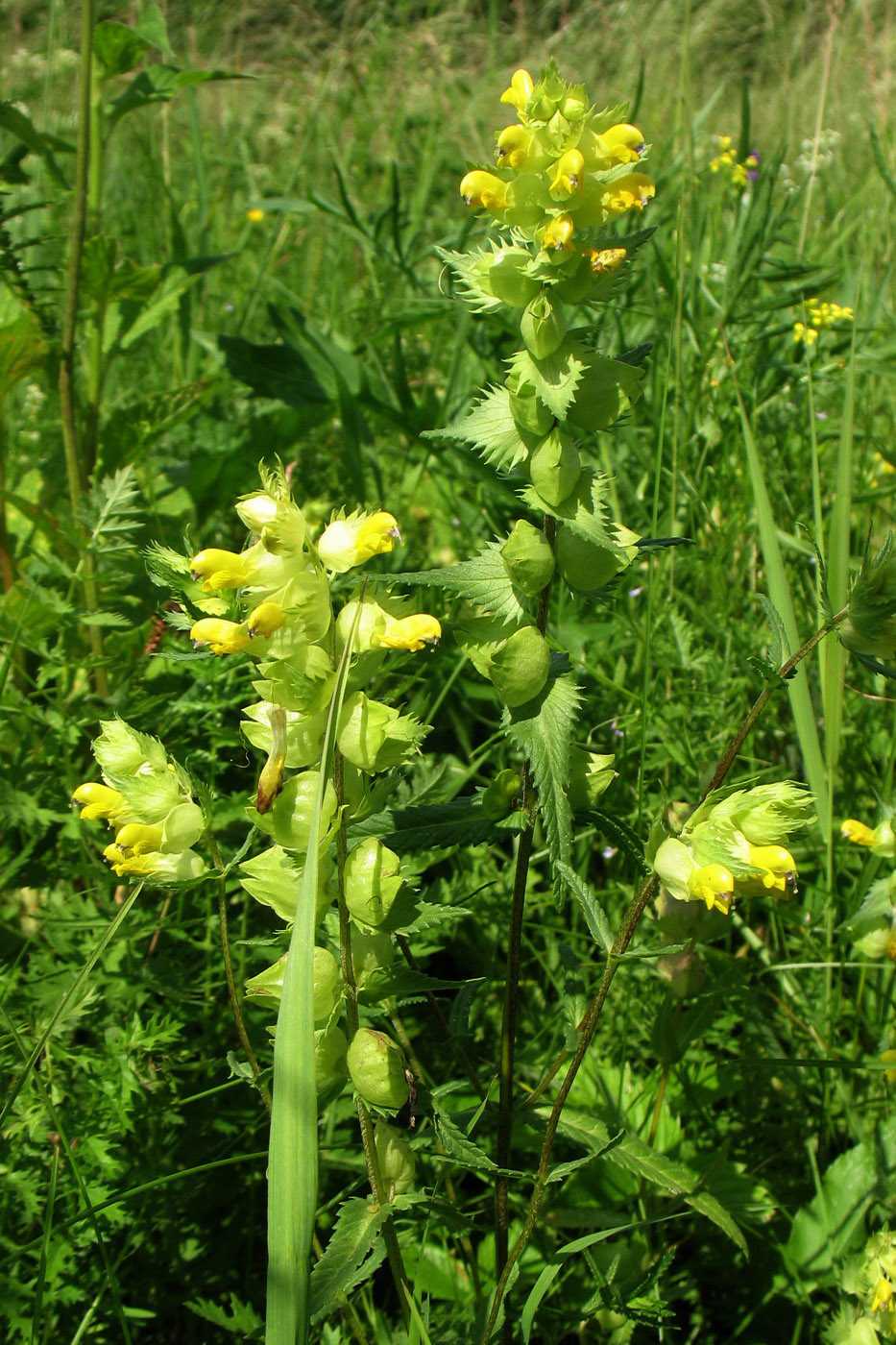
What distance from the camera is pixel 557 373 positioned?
0.92 metres

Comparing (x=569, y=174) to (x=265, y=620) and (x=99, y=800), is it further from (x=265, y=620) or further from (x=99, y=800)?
(x=99, y=800)

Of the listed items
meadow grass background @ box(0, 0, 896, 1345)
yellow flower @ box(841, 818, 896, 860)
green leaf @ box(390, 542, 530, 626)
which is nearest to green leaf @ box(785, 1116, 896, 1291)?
meadow grass background @ box(0, 0, 896, 1345)

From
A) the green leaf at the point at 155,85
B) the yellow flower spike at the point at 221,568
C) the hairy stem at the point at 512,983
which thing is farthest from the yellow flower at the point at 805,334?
the yellow flower spike at the point at 221,568

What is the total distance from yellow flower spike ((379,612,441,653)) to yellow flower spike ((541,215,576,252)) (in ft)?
1.06

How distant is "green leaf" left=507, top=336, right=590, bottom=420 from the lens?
890 mm

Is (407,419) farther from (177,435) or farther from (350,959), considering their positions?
(350,959)

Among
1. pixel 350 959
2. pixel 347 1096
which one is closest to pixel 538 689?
pixel 350 959

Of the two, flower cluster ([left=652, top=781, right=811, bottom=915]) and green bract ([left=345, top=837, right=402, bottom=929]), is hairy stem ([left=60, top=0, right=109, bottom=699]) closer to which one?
green bract ([left=345, top=837, right=402, bottom=929])

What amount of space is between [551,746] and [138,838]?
373 millimetres

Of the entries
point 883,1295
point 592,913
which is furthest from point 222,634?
point 883,1295

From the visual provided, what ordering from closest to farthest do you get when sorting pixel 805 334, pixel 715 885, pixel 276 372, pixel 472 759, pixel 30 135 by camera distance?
1. pixel 715 885
2. pixel 30 135
3. pixel 472 759
4. pixel 276 372
5. pixel 805 334

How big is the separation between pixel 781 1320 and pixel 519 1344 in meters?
0.38

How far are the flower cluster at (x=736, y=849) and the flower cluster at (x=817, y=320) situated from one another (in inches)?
64.7

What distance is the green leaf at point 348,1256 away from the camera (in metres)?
0.82
